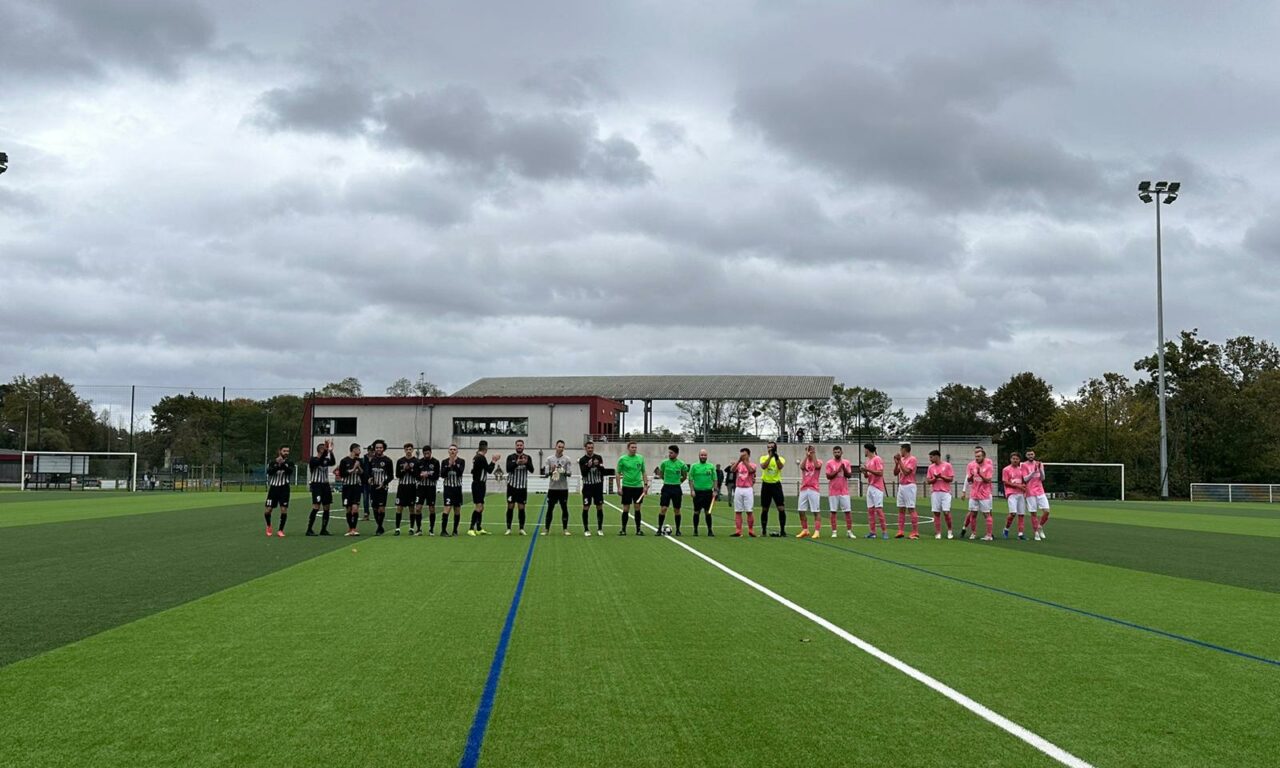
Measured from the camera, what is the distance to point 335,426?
6544 cm

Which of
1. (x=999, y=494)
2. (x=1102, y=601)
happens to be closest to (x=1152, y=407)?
(x=999, y=494)

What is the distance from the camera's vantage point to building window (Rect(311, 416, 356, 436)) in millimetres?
65062

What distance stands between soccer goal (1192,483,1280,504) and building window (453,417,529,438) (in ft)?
131

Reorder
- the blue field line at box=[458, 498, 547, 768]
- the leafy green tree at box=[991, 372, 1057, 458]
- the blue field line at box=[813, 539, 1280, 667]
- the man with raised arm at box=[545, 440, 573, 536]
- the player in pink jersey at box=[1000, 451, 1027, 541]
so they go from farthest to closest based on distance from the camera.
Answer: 1. the leafy green tree at box=[991, 372, 1057, 458]
2. the player in pink jersey at box=[1000, 451, 1027, 541]
3. the man with raised arm at box=[545, 440, 573, 536]
4. the blue field line at box=[813, 539, 1280, 667]
5. the blue field line at box=[458, 498, 547, 768]

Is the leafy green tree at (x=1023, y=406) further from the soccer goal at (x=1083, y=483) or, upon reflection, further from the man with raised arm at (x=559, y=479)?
the man with raised arm at (x=559, y=479)

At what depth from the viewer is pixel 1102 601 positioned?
10.5 metres

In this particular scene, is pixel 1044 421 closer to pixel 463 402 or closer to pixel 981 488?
pixel 463 402

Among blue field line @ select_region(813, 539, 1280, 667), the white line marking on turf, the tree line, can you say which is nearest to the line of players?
blue field line @ select_region(813, 539, 1280, 667)

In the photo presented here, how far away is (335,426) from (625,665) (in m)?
62.0

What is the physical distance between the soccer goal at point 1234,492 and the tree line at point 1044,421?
163 inches

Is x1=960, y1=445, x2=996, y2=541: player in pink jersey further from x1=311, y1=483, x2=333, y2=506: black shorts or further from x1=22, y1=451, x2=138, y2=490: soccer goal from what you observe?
x1=22, y1=451, x2=138, y2=490: soccer goal

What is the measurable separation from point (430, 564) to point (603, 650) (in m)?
6.95

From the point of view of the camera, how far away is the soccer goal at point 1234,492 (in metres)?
55.7

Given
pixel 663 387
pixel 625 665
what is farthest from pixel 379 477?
pixel 663 387
